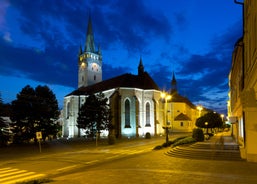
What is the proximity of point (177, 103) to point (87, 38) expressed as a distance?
3871 cm

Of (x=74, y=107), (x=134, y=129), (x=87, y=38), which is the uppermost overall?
(x=87, y=38)

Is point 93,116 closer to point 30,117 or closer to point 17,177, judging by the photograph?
point 30,117

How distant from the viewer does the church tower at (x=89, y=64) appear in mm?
93819

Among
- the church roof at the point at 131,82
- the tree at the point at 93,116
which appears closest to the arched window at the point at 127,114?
the church roof at the point at 131,82

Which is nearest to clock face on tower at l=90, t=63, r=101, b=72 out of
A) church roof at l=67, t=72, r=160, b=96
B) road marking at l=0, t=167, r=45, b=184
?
church roof at l=67, t=72, r=160, b=96

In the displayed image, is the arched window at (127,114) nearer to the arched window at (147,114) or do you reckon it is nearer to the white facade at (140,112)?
the white facade at (140,112)

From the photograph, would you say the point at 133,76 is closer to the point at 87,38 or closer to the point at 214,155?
the point at 87,38

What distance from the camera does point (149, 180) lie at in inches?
454

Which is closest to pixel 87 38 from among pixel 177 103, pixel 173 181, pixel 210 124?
pixel 177 103

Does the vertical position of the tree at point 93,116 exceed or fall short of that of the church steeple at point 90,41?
it falls short

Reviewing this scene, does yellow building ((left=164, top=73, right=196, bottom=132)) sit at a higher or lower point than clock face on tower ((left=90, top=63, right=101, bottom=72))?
lower

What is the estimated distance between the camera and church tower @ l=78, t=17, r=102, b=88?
93.8 meters

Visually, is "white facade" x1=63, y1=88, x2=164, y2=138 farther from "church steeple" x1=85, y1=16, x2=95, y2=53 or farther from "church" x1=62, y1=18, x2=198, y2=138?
"church steeple" x1=85, y1=16, x2=95, y2=53

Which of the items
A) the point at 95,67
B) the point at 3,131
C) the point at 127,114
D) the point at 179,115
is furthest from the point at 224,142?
the point at 95,67
